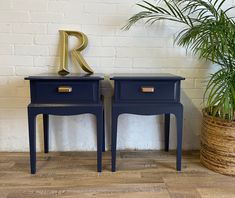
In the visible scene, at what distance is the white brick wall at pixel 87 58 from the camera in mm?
2061

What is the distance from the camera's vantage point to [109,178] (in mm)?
1777

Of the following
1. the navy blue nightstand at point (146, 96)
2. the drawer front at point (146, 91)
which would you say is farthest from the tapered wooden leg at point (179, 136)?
the drawer front at point (146, 91)

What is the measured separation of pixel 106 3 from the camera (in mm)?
2074

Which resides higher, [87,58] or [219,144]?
[87,58]

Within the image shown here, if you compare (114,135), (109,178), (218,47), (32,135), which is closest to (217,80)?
(218,47)

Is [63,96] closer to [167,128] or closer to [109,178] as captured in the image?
[109,178]

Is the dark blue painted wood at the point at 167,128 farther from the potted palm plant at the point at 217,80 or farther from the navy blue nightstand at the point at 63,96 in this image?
the navy blue nightstand at the point at 63,96

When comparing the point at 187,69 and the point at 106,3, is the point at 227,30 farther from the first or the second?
the point at 106,3

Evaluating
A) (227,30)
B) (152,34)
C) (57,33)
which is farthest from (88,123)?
(227,30)

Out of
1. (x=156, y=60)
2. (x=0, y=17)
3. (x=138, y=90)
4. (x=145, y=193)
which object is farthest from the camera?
(x=156, y=60)

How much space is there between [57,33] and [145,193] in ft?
4.77

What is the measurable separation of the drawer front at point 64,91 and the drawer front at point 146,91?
0.60 ft

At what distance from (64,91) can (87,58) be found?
0.52 meters

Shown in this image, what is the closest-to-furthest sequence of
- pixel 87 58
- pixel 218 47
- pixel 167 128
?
1. pixel 218 47
2. pixel 87 58
3. pixel 167 128
